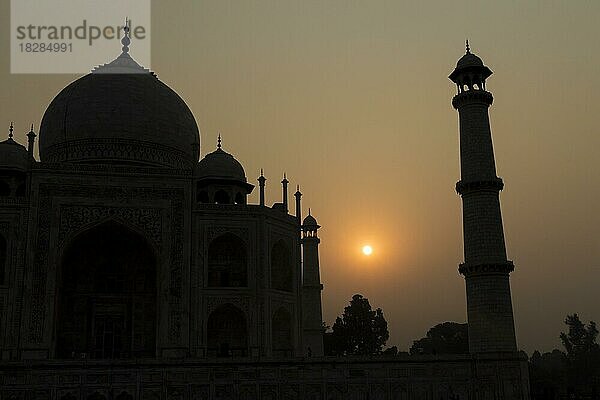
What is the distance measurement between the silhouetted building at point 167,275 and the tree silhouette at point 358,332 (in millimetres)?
21016

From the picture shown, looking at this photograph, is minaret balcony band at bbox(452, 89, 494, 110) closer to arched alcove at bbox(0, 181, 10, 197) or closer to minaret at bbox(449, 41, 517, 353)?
minaret at bbox(449, 41, 517, 353)

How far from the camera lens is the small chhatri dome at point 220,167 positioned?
25516mm

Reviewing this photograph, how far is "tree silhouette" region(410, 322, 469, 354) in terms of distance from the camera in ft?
178

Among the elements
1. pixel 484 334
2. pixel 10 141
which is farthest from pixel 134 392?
pixel 10 141

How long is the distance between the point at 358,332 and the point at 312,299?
16.6 metres

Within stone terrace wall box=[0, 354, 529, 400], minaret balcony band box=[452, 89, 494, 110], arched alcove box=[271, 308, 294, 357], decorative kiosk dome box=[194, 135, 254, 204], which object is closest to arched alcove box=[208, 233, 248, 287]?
Answer: arched alcove box=[271, 308, 294, 357]


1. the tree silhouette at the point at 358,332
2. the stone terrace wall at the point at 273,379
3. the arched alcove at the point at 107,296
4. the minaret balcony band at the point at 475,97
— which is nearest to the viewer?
the stone terrace wall at the point at 273,379

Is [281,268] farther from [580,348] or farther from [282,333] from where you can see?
[580,348]

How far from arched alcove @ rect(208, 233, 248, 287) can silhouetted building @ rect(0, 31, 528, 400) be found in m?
0.05

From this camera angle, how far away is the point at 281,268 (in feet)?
79.7

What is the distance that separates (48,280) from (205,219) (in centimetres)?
507

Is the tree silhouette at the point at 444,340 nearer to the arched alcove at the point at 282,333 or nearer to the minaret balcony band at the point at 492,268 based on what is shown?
the arched alcove at the point at 282,333

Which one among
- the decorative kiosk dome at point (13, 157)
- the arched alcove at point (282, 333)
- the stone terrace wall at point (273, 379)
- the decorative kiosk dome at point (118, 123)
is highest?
the decorative kiosk dome at point (118, 123)

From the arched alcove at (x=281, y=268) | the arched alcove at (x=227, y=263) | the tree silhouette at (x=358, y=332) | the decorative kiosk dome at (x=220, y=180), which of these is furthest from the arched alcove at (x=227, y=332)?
the tree silhouette at (x=358, y=332)
